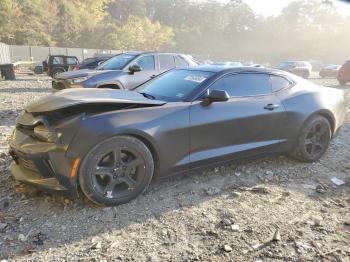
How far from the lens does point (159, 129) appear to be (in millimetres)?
3785

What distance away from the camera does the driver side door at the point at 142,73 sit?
8797 mm

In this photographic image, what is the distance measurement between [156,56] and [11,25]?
132ft

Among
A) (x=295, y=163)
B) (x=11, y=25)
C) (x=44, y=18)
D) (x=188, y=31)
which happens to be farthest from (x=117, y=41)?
(x=295, y=163)

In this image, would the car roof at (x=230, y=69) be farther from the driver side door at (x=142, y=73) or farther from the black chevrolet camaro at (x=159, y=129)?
the driver side door at (x=142, y=73)

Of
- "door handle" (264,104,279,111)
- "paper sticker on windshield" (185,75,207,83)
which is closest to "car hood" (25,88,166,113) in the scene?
"paper sticker on windshield" (185,75,207,83)

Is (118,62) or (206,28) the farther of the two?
(206,28)

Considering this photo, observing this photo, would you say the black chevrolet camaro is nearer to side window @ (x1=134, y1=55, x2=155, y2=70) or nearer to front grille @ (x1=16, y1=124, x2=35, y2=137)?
front grille @ (x1=16, y1=124, x2=35, y2=137)

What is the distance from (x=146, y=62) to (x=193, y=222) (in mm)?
6723

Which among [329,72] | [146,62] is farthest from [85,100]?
[329,72]

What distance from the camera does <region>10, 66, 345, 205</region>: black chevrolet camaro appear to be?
3.42m

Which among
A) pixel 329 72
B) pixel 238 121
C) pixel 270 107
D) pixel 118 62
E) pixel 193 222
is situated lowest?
pixel 193 222

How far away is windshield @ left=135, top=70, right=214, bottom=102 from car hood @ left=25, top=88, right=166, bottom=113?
1.11 ft

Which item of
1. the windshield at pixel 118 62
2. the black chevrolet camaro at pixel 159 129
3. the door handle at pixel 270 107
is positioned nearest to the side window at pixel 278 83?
the black chevrolet camaro at pixel 159 129

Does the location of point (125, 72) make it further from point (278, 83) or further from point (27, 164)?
point (27, 164)
